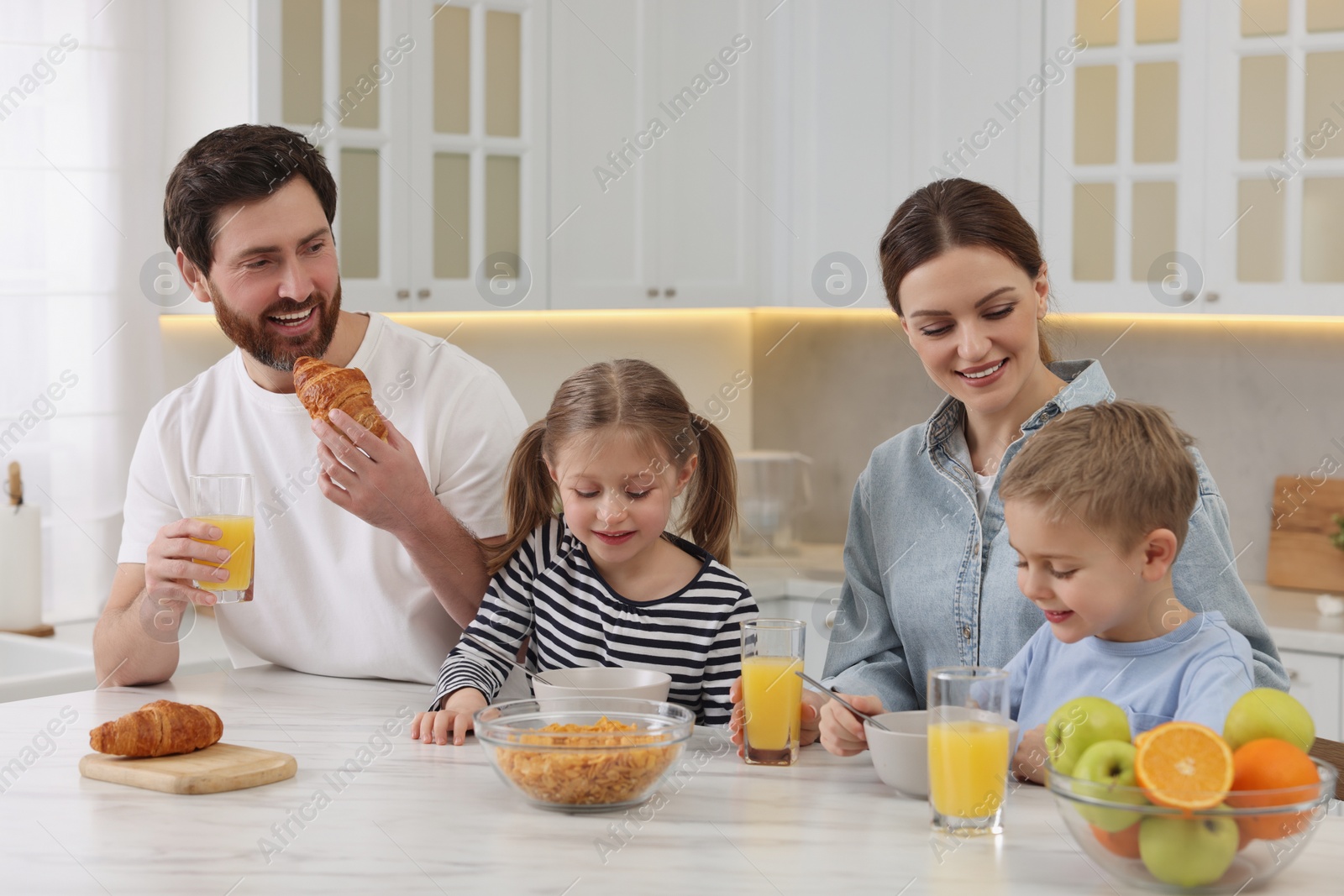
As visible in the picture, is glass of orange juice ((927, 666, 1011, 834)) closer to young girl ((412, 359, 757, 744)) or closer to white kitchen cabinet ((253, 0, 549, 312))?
young girl ((412, 359, 757, 744))

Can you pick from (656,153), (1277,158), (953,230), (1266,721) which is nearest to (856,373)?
(656,153)

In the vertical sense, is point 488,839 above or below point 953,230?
below

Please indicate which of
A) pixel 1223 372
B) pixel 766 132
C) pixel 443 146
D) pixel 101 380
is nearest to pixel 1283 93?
pixel 1223 372

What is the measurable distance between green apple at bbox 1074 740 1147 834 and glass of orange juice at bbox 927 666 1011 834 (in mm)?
91

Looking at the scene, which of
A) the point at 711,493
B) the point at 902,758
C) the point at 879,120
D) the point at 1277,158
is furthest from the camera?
the point at 879,120

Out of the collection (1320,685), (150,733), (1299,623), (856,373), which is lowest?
(1320,685)

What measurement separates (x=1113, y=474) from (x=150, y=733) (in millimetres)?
930

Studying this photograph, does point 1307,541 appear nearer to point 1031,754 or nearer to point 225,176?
point 1031,754

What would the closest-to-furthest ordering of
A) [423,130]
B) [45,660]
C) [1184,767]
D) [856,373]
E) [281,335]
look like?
[1184,767] < [281,335] < [45,660] < [423,130] < [856,373]

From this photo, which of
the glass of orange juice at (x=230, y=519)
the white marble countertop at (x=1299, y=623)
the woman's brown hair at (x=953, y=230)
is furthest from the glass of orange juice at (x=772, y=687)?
the white marble countertop at (x=1299, y=623)

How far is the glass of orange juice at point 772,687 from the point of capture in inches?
52.4

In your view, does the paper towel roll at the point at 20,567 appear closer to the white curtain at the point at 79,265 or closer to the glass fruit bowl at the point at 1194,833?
the white curtain at the point at 79,265

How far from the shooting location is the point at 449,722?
147 cm

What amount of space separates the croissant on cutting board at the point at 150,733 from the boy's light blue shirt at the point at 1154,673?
801mm
